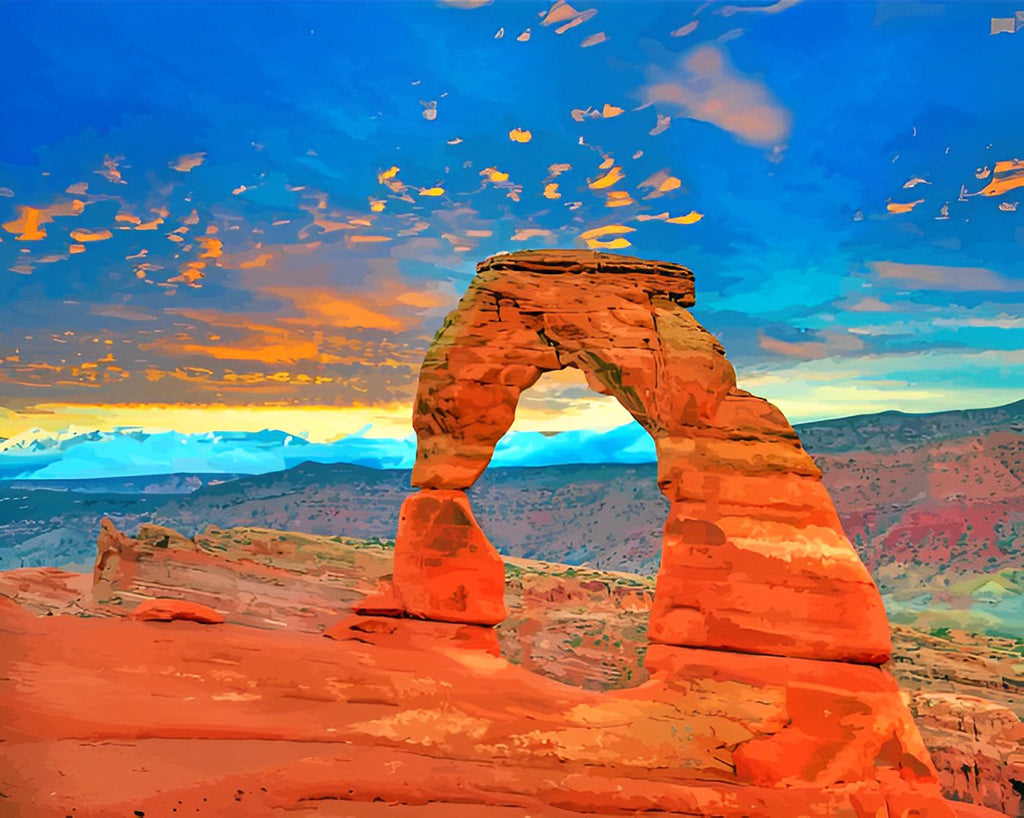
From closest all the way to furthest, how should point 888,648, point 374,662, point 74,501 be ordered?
point 888,648
point 374,662
point 74,501

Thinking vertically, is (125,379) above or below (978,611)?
above

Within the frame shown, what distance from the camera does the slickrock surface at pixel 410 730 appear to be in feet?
25.3

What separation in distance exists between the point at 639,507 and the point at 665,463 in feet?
205

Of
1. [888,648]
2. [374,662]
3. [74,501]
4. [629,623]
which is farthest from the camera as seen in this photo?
[74,501]

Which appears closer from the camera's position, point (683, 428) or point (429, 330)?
point (683, 428)

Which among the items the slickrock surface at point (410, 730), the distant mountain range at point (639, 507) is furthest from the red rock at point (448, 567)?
the distant mountain range at point (639, 507)

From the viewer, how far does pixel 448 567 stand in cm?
1345

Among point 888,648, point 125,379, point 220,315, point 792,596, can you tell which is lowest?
point 888,648

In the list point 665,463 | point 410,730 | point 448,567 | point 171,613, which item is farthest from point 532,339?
point 171,613

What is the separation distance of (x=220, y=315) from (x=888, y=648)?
31.2 m

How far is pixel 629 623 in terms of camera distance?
101ft

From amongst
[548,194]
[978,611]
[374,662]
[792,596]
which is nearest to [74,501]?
[548,194]

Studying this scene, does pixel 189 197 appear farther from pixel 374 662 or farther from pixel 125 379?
pixel 374 662

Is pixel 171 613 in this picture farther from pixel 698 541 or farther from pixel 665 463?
pixel 698 541
